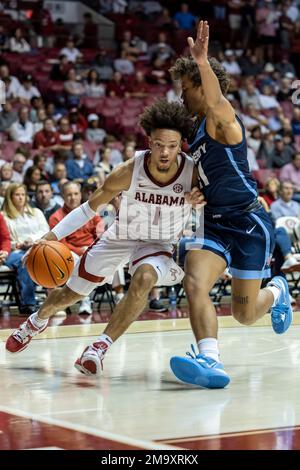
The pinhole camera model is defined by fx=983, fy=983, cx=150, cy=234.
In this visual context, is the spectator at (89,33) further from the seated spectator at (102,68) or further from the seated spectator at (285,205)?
the seated spectator at (285,205)

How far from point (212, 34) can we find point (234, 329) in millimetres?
13530

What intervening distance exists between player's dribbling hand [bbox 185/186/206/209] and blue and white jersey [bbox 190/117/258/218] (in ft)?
0.19

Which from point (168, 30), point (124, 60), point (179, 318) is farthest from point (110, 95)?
point (179, 318)

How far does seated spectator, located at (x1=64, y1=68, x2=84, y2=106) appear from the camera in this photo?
1609 centimetres

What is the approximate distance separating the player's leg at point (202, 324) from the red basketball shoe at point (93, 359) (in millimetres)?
554

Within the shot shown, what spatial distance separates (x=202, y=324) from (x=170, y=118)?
1240 mm

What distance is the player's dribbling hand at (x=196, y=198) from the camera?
5.70 m

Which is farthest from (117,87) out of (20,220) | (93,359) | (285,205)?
(93,359)

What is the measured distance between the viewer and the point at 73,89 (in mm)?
16266

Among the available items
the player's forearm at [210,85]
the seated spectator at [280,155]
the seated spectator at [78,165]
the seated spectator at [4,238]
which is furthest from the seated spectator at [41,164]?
the player's forearm at [210,85]

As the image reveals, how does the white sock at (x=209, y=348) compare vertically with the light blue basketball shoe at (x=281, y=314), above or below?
below

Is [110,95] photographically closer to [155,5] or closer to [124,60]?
[124,60]
